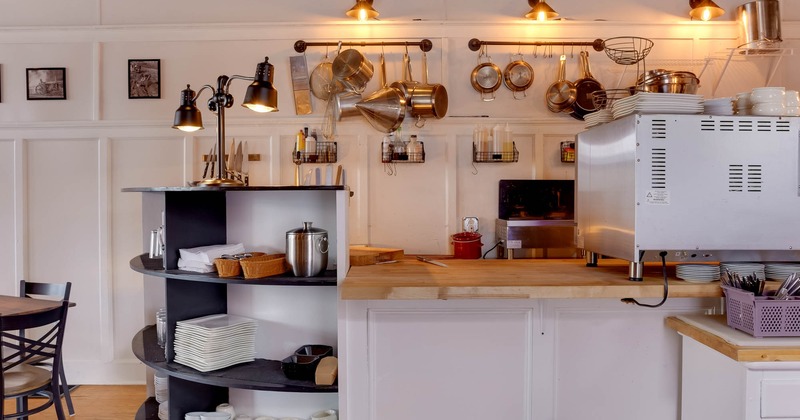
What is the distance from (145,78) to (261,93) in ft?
6.80

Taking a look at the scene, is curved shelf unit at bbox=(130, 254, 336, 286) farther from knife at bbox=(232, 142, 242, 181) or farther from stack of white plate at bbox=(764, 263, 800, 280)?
stack of white plate at bbox=(764, 263, 800, 280)

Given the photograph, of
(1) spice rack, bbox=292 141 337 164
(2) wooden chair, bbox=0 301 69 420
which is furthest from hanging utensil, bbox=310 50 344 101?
(2) wooden chair, bbox=0 301 69 420

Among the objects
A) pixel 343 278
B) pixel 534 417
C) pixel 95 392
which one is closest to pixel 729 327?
pixel 534 417

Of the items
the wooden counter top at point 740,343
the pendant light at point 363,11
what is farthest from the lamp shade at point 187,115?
the wooden counter top at point 740,343

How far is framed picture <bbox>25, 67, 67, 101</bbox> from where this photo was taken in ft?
13.0

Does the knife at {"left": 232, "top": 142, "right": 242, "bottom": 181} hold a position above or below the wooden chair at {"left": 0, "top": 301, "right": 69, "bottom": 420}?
above

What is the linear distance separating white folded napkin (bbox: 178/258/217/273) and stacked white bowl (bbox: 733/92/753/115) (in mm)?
2294

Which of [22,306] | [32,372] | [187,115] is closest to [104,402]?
[32,372]

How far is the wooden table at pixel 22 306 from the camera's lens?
263cm

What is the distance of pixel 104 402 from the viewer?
11.8 ft

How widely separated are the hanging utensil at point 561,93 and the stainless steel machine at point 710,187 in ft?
6.55

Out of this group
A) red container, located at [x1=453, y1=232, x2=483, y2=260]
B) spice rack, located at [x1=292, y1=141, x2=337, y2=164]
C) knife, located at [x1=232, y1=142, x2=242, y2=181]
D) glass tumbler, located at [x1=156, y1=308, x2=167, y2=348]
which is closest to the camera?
glass tumbler, located at [x1=156, y1=308, x2=167, y2=348]

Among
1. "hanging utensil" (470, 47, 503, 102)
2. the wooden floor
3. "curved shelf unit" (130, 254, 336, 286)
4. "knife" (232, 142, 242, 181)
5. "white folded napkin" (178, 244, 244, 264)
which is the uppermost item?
"hanging utensil" (470, 47, 503, 102)

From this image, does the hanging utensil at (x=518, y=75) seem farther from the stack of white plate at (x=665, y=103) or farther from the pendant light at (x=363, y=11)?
the stack of white plate at (x=665, y=103)
